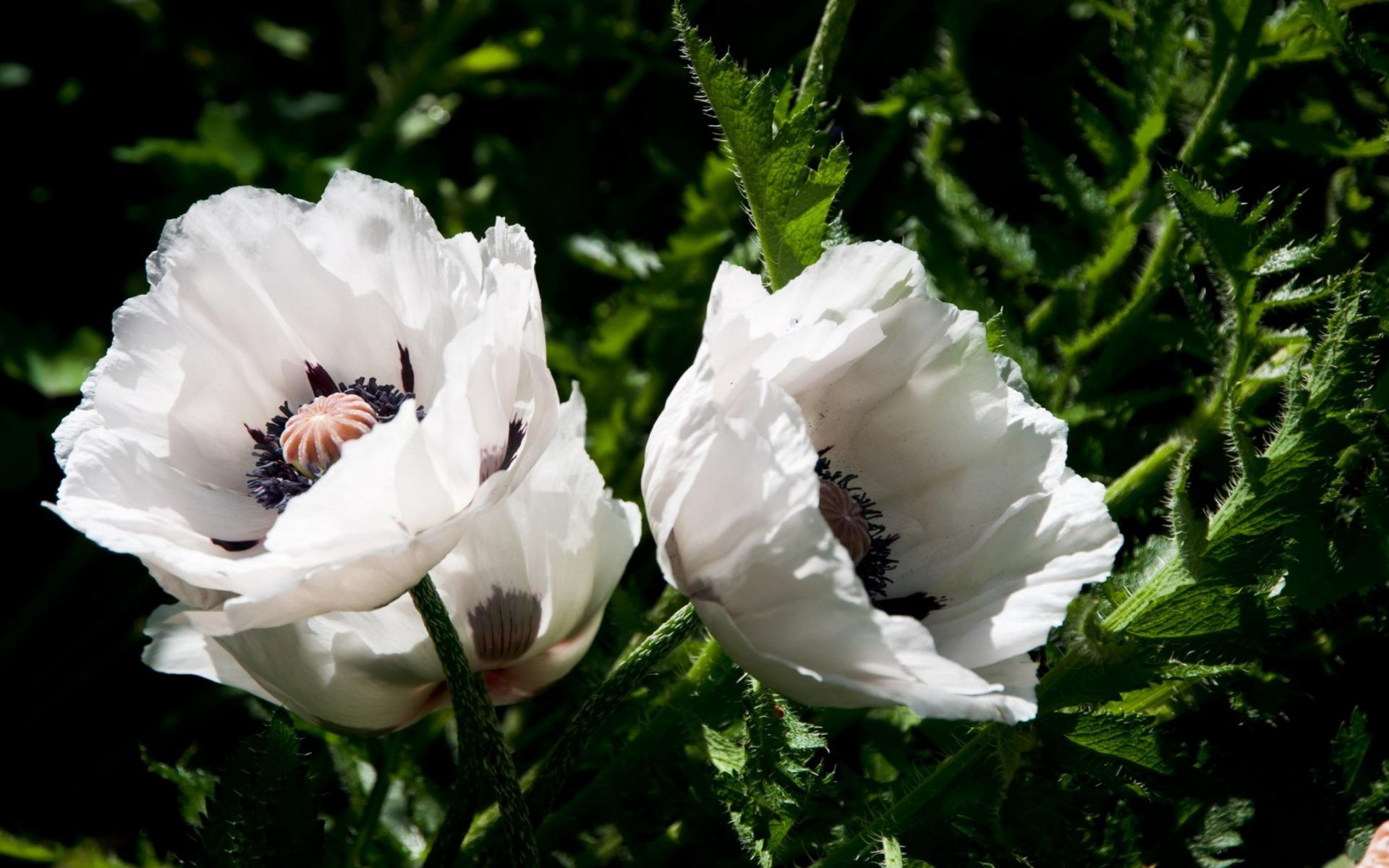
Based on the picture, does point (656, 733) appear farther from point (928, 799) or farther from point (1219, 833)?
point (1219, 833)

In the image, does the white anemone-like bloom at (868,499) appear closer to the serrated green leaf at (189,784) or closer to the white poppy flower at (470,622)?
the white poppy flower at (470,622)

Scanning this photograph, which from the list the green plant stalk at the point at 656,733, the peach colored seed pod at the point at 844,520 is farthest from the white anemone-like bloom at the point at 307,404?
the green plant stalk at the point at 656,733

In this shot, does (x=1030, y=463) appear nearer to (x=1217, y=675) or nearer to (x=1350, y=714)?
(x=1217, y=675)

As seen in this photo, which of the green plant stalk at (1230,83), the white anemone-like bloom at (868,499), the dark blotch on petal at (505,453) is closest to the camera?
the white anemone-like bloom at (868,499)

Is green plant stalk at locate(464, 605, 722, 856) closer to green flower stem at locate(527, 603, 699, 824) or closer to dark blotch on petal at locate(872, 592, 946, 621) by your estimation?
green flower stem at locate(527, 603, 699, 824)

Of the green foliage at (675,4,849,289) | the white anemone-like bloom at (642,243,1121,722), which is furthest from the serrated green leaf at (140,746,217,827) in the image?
the green foliage at (675,4,849,289)

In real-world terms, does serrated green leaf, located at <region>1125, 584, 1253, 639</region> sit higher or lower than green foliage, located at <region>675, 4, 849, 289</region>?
lower

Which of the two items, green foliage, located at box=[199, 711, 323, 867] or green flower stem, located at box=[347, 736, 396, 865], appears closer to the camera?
green foliage, located at box=[199, 711, 323, 867]
